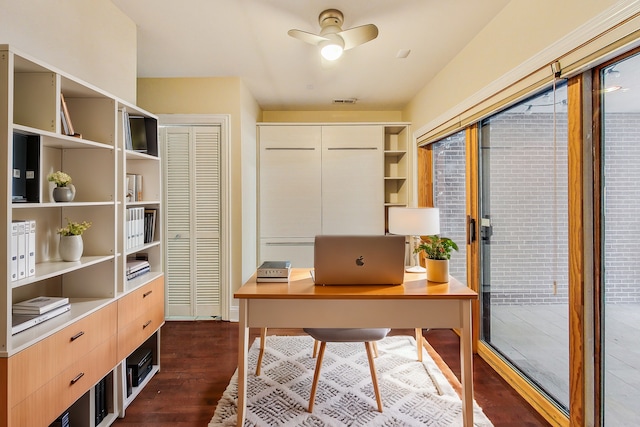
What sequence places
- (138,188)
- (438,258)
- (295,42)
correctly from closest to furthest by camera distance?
(438,258)
(138,188)
(295,42)

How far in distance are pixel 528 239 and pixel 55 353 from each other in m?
2.71

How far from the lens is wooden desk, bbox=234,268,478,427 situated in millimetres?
1689

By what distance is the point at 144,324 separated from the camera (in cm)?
217

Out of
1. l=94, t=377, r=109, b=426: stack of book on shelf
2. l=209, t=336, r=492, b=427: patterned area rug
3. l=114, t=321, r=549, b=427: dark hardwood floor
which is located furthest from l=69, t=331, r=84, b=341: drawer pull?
l=209, t=336, r=492, b=427: patterned area rug

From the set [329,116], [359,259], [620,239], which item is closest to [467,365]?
[359,259]

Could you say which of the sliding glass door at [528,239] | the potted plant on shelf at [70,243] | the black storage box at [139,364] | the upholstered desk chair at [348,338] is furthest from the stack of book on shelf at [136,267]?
the sliding glass door at [528,239]

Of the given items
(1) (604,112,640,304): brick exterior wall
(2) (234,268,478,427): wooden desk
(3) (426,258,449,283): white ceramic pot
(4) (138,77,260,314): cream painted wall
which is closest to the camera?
(1) (604,112,640,304): brick exterior wall

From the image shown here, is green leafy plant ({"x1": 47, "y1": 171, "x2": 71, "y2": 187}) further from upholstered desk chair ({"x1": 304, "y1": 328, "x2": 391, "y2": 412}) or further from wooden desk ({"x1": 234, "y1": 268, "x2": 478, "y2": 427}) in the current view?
upholstered desk chair ({"x1": 304, "y1": 328, "x2": 391, "y2": 412})

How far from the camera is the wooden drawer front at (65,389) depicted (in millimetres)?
1266

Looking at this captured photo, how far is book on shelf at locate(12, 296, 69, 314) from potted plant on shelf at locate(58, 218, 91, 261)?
8.7 inches

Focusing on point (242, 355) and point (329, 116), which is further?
point (329, 116)

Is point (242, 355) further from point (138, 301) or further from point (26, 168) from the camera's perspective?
point (26, 168)

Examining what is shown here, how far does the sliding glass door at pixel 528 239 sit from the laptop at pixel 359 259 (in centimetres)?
95

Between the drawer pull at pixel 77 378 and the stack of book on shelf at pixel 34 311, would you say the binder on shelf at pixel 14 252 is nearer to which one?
the stack of book on shelf at pixel 34 311
